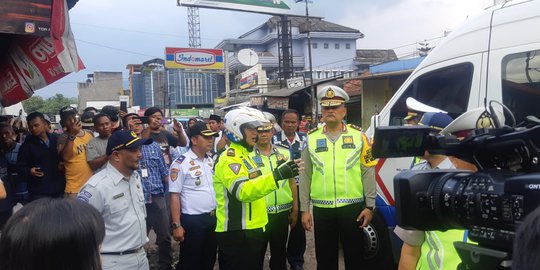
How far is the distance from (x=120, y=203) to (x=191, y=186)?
3.82 feet

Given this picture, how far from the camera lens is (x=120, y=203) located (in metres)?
2.83

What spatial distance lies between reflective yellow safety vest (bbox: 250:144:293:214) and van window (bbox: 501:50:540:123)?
1.73m

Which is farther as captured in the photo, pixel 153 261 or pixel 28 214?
pixel 153 261

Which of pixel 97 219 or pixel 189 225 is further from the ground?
pixel 97 219

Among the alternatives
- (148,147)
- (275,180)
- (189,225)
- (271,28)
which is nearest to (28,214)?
(275,180)

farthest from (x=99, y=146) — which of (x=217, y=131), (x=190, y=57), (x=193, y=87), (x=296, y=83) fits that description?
(x=193, y=87)

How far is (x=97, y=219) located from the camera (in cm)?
130

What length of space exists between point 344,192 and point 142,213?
5.31 ft

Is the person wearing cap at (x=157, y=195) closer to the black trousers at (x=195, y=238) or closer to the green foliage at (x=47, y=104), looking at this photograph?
the black trousers at (x=195, y=238)

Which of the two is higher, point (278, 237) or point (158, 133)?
point (158, 133)

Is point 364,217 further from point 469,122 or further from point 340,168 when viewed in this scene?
point 469,122

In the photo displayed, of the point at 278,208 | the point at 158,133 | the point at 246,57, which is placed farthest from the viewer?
the point at 246,57

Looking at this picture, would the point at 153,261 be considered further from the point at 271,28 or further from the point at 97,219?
the point at 271,28

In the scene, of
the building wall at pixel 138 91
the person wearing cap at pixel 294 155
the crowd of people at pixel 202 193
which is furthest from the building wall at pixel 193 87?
the crowd of people at pixel 202 193
